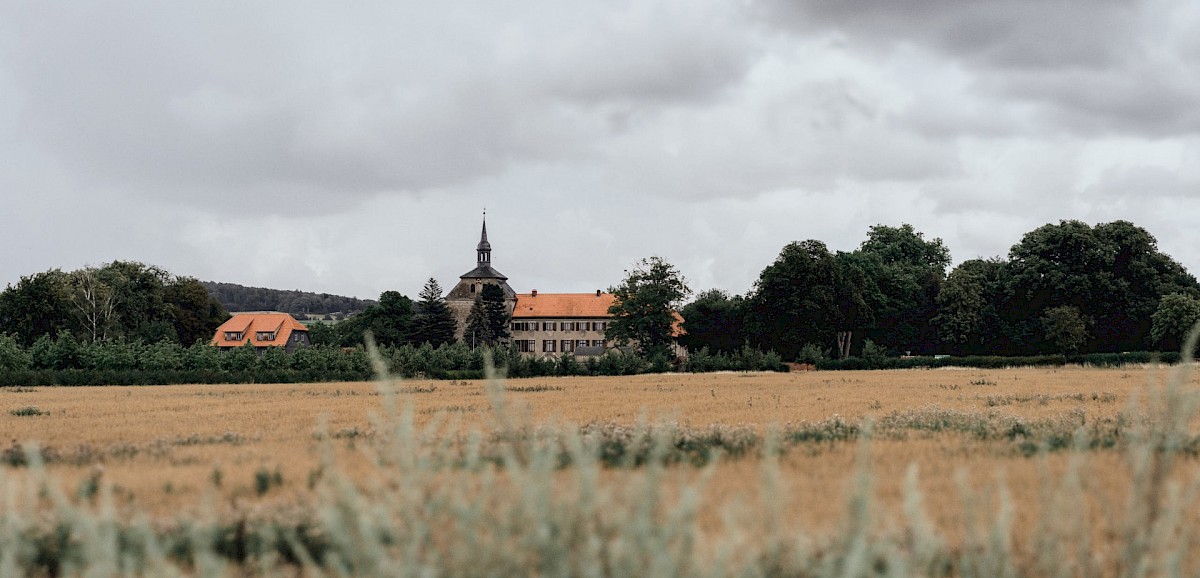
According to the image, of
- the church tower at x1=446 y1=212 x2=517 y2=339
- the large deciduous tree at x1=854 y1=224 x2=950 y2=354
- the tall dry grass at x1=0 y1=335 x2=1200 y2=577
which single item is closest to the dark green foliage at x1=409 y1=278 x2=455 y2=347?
the church tower at x1=446 y1=212 x2=517 y2=339

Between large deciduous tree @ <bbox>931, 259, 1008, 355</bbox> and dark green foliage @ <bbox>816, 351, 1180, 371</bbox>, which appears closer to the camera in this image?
dark green foliage @ <bbox>816, 351, 1180, 371</bbox>

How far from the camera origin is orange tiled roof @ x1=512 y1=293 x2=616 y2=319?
168 metres

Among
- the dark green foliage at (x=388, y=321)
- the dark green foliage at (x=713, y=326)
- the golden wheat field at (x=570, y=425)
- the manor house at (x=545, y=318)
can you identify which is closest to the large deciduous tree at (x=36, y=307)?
the dark green foliage at (x=388, y=321)

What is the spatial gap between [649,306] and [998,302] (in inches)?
1489

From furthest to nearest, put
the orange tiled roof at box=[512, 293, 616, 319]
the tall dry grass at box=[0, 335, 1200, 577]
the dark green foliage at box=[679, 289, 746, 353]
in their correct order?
the orange tiled roof at box=[512, 293, 616, 319], the dark green foliage at box=[679, 289, 746, 353], the tall dry grass at box=[0, 335, 1200, 577]

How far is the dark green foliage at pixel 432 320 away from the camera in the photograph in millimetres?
135500

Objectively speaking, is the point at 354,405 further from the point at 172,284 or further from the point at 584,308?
the point at 584,308

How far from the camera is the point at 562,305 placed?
560 ft

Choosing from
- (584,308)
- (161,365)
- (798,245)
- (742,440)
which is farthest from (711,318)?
(742,440)

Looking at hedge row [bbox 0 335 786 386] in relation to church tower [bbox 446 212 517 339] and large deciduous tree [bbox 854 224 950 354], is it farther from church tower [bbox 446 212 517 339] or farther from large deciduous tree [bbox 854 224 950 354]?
church tower [bbox 446 212 517 339]

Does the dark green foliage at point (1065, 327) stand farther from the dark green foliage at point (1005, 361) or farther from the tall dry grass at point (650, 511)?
the tall dry grass at point (650, 511)

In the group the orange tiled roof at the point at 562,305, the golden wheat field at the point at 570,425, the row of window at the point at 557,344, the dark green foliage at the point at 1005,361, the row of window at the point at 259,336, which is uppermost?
the orange tiled roof at the point at 562,305

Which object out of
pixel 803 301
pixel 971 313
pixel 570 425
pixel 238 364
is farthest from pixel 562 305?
pixel 570 425

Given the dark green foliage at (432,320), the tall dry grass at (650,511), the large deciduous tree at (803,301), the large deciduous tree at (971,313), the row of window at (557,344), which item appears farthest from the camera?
the row of window at (557,344)
